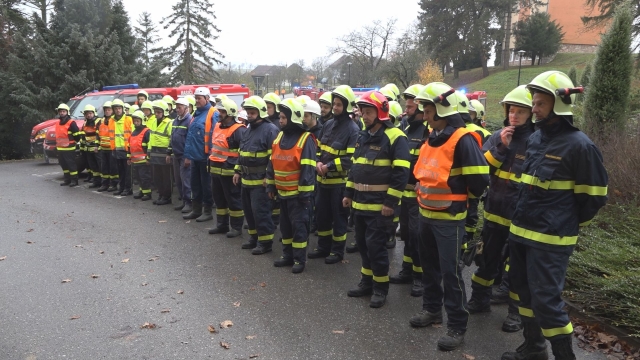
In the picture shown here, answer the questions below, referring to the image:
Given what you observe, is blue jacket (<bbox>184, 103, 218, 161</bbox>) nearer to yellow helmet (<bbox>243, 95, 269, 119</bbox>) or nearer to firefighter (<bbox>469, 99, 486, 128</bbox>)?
yellow helmet (<bbox>243, 95, 269, 119</bbox>)

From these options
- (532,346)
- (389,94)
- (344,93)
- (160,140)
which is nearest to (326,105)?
(389,94)

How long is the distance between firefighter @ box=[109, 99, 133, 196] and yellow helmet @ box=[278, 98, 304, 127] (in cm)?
611

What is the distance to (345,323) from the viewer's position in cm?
472

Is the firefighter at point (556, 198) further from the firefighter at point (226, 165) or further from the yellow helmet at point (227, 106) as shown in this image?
the yellow helmet at point (227, 106)

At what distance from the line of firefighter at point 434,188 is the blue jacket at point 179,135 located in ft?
2.10

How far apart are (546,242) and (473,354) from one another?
51.7 inches

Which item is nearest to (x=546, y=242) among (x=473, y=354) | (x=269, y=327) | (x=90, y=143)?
(x=473, y=354)

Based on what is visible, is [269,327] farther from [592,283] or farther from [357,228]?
[592,283]

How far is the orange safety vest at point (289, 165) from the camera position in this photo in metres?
6.10

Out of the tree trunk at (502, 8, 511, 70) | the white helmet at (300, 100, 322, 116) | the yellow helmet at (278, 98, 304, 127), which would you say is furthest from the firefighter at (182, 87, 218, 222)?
the tree trunk at (502, 8, 511, 70)

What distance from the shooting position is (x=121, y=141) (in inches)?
429

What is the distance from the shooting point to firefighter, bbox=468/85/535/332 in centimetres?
451

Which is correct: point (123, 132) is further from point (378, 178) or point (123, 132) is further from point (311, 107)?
point (378, 178)

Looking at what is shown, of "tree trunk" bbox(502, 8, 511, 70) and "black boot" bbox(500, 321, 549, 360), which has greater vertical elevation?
"tree trunk" bbox(502, 8, 511, 70)
